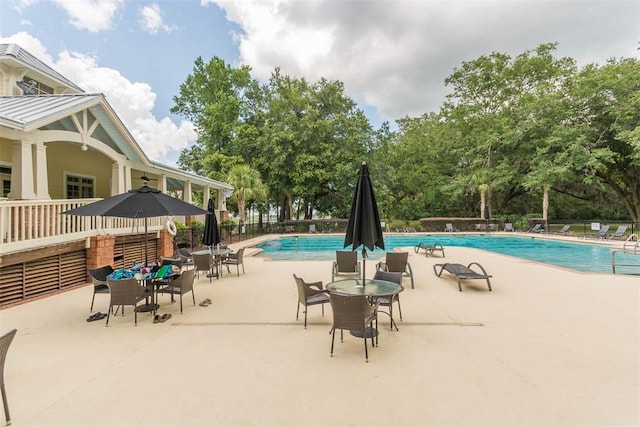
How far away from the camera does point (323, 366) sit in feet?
11.4

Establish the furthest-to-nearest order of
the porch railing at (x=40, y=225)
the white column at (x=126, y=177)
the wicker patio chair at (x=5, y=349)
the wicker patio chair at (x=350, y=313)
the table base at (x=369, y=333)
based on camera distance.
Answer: the white column at (x=126, y=177) < the porch railing at (x=40, y=225) < the table base at (x=369, y=333) < the wicker patio chair at (x=350, y=313) < the wicker patio chair at (x=5, y=349)

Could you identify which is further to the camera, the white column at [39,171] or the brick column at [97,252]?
the brick column at [97,252]

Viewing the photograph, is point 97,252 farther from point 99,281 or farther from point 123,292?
point 123,292

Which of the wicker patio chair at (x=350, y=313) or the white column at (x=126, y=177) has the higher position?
the white column at (x=126, y=177)

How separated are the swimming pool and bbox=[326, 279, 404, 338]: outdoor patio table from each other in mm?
7993

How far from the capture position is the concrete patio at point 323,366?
2660 mm

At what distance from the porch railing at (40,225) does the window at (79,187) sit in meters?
4.11

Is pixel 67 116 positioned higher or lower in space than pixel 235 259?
higher

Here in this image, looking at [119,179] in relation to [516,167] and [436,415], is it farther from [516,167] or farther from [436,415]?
[516,167]

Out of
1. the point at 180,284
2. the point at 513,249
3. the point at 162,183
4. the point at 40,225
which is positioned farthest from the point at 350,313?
the point at 513,249

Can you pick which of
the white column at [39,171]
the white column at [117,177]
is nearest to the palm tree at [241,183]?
the white column at [117,177]

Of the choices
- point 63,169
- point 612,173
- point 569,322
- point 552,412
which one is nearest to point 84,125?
point 63,169

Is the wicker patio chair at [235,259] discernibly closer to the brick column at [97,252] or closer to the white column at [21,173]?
the brick column at [97,252]

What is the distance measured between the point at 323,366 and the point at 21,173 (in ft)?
27.7
